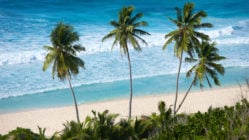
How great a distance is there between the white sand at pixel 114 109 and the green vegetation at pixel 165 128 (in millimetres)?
8841

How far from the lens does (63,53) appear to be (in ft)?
99.0

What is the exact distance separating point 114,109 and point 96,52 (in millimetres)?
24884

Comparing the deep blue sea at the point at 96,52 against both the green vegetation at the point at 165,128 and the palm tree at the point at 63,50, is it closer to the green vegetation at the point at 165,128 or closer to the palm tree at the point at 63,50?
the palm tree at the point at 63,50

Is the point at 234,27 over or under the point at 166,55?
over

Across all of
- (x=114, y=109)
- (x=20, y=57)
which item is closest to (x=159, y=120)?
(x=114, y=109)

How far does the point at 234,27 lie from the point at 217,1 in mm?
24984

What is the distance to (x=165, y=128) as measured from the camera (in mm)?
24688

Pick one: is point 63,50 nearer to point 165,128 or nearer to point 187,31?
point 187,31

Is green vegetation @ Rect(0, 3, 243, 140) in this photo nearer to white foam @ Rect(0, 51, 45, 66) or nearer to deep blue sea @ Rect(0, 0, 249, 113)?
deep blue sea @ Rect(0, 0, 249, 113)

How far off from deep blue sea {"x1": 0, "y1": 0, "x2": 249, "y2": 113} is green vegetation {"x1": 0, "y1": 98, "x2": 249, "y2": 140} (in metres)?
14.0

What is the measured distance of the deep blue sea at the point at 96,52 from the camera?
142ft

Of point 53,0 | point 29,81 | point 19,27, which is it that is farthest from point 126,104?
point 53,0

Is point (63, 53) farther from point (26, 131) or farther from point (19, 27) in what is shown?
point (19, 27)

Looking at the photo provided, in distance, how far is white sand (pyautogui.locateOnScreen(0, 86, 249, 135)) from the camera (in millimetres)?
35656
